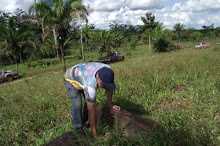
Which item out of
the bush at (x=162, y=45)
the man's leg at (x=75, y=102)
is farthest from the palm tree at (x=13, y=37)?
the man's leg at (x=75, y=102)

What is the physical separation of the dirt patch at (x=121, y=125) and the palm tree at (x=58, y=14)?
9.89 meters

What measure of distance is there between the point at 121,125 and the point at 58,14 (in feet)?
34.0

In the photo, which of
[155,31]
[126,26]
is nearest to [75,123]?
[155,31]

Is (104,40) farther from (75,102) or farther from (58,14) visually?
(75,102)

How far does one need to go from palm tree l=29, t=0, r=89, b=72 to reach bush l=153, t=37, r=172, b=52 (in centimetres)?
1528

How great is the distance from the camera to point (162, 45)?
83.3ft

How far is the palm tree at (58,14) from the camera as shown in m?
11.3

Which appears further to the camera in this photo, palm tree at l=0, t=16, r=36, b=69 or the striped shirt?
palm tree at l=0, t=16, r=36, b=69

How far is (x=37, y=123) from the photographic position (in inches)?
136

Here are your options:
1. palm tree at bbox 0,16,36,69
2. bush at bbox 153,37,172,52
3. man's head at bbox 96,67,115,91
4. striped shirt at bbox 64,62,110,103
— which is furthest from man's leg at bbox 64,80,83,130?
bush at bbox 153,37,172,52

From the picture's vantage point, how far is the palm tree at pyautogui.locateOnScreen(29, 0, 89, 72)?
11330mm

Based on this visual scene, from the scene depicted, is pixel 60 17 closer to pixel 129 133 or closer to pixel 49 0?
pixel 49 0

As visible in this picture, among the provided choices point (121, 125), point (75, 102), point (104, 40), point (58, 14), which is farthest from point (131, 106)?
point (104, 40)

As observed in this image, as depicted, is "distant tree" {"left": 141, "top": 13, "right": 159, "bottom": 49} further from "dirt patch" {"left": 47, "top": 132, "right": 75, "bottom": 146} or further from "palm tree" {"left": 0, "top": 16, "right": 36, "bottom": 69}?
"dirt patch" {"left": 47, "top": 132, "right": 75, "bottom": 146}
